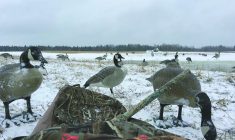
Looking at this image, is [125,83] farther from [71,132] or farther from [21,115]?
[71,132]

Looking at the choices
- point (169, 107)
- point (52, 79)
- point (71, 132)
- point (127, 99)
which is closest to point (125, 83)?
point (52, 79)

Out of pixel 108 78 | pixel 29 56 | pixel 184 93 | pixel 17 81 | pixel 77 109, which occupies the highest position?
pixel 29 56

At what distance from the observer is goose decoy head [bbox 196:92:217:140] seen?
4502mm

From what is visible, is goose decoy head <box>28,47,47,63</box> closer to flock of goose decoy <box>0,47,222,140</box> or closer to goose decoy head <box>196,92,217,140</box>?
flock of goose decoy <box>0,47,222,140</box>

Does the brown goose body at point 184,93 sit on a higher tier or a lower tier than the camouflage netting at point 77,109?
lower

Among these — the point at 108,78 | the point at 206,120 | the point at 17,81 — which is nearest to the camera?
the point at 206,120

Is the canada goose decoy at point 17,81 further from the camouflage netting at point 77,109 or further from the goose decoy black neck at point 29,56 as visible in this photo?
the camouflage netting at point 77,109

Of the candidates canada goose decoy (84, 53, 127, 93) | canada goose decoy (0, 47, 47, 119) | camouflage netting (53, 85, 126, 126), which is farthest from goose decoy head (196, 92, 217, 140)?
canada goose decoy (84, 53, 127, 93)

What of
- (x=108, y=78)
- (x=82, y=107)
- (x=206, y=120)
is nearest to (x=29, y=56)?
(x=108, y=78)

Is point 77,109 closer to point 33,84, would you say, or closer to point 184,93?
point 184,93

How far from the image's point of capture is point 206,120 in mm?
4738

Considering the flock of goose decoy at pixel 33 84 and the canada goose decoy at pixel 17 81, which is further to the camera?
the canada goose decoy at pixel 17 81

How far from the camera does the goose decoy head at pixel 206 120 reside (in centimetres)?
450

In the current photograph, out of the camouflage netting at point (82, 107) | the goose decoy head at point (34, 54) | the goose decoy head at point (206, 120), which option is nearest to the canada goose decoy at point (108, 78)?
the goose decoy head at point (34, 54)
